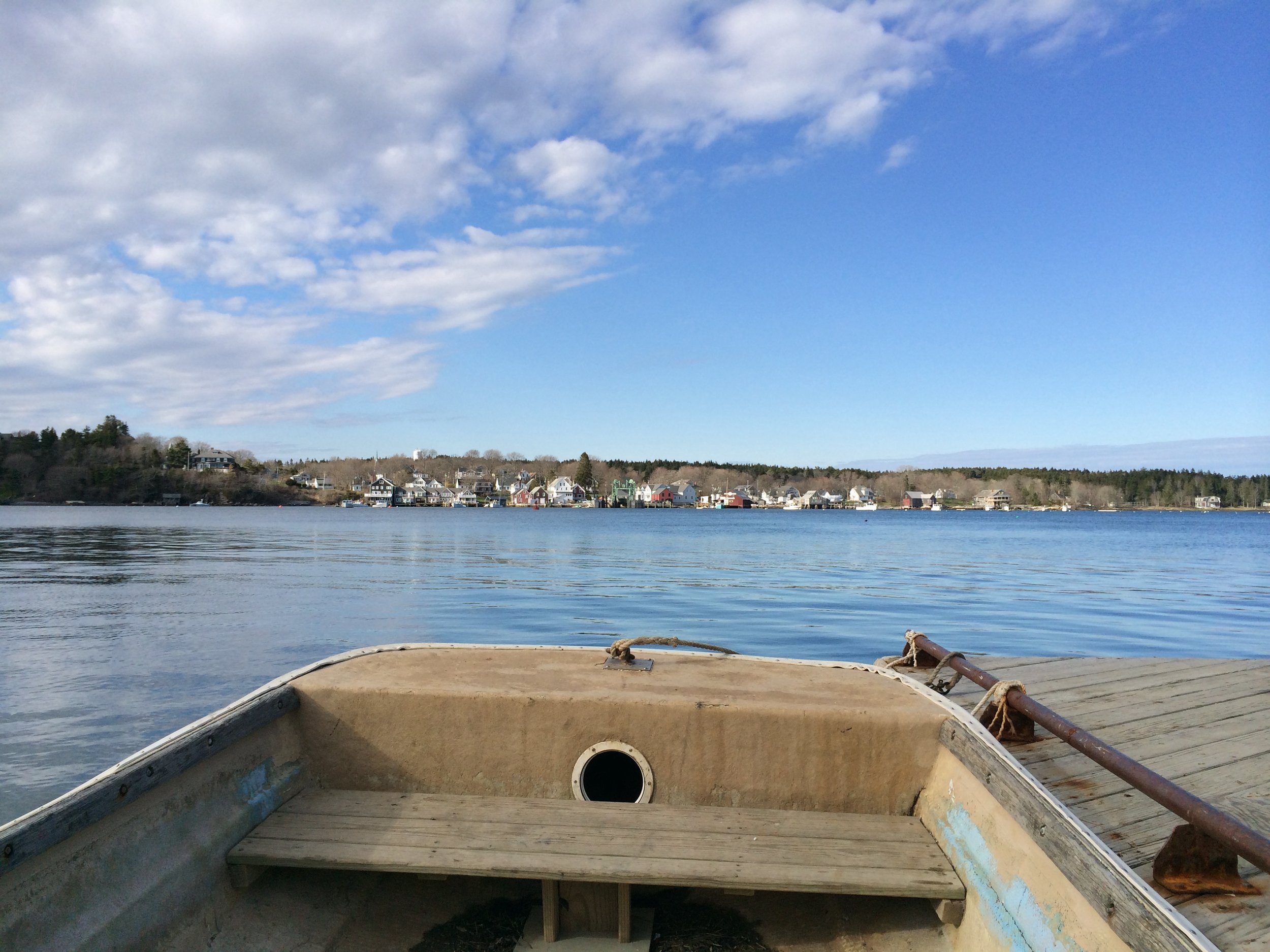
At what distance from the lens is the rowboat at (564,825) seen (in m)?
2.52

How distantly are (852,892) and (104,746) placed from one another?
873 centimetres

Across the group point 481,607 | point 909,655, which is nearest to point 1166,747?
point 909,655

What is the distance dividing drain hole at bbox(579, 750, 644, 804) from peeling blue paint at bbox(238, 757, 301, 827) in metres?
1.43

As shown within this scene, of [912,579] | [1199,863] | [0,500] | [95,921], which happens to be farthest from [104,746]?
[0,500]

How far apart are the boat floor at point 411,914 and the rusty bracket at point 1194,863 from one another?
2.84ft

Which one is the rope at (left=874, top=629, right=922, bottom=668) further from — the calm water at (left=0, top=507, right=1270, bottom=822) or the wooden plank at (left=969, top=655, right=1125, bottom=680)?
the calm water at (left=0, top=507, right=1270, bottom=822)

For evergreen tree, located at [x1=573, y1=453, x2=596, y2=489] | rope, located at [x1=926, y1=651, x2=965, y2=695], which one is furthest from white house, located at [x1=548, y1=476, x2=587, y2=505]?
rope, located at [x1=926, y1=651, x2=965, y2=695]

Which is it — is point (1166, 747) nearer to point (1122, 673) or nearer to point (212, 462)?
point (1122, 673)

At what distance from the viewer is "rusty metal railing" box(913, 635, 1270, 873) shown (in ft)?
7.70

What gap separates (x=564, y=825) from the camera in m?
3.21

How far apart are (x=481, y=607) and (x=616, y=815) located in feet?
56.9

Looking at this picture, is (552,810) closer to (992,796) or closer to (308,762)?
(308,762)

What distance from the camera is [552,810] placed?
3.35 m

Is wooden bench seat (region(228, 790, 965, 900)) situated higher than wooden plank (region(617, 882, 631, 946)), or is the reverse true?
wooden bench seat (region(228, 790, 965, 900))
